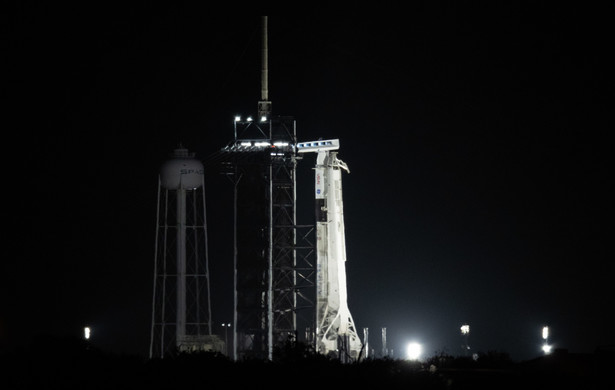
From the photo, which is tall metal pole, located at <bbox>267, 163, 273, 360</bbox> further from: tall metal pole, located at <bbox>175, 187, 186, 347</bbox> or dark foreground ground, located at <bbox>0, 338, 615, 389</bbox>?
dark foreground ground, located at <bbox>0, 338, 615, 389</bbox>

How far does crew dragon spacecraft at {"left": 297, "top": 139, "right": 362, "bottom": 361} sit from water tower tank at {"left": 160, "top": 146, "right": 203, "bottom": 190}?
1232 cm

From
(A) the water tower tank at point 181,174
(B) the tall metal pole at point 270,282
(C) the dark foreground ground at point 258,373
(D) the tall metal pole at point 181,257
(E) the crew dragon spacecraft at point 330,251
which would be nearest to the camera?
(C) the dark foreground ground at point 258,373

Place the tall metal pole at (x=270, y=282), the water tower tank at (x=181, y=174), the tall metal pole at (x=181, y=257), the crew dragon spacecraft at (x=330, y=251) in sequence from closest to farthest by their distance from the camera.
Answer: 1. the tall metal pole at (x=270, y=282)
2. the tall metal pole at (x=181, y=257)
3. the water tower tank at (x=181, y=174)
4. the crew dragon spacecraft at (x=330, y=251)

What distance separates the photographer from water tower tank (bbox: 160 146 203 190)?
86.1m

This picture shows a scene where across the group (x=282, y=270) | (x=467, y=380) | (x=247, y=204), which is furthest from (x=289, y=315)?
(x=467, y=380)

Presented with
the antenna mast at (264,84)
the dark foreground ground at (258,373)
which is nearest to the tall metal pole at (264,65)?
the antenna mast at (264,84)

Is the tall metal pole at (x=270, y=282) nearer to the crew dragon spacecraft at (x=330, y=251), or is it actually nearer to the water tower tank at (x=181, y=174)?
the water tower tank at (x=181, y=174)

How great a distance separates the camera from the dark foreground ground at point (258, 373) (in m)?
36.0

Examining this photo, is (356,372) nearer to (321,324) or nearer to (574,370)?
(574,370)

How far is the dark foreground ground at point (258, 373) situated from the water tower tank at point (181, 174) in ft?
137

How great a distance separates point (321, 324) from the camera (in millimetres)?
97875

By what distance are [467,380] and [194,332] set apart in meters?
52.6

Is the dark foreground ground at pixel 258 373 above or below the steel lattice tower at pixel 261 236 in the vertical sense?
below

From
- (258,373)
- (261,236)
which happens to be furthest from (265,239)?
(258,373)
